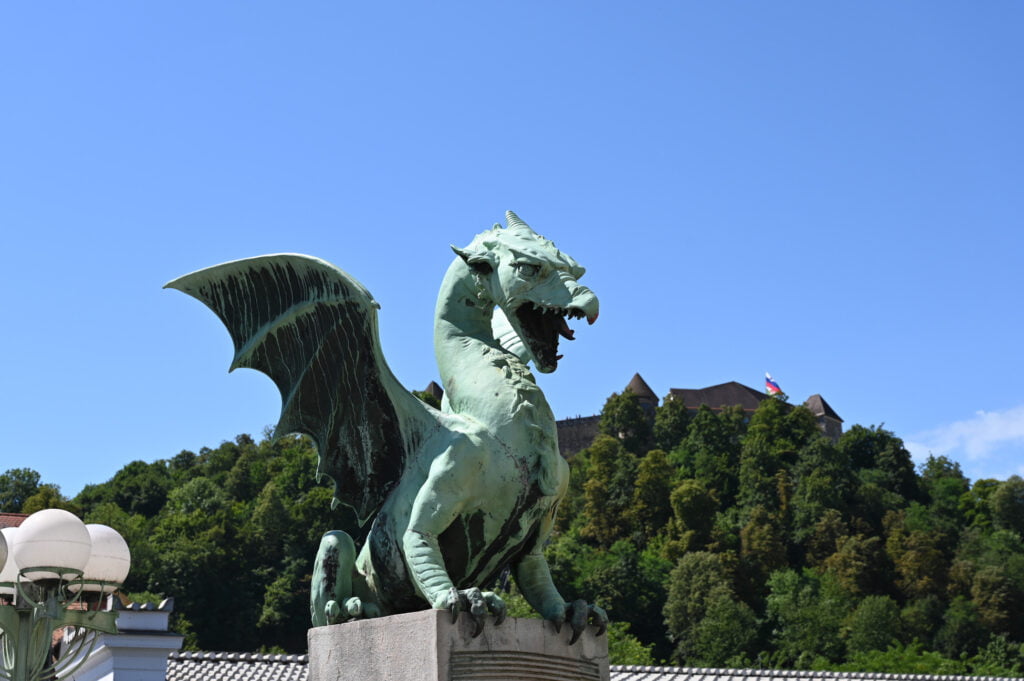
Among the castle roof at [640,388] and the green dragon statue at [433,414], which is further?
the castle roof at [640,388]

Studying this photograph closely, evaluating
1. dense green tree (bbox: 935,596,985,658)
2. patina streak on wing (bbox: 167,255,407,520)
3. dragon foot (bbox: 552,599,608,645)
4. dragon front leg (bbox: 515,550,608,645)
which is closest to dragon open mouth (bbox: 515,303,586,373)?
patina streak on wing (bbox: 167,255,407,520)

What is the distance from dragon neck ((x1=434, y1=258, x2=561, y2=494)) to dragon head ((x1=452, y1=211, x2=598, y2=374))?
149 mm

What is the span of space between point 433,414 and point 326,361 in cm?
66

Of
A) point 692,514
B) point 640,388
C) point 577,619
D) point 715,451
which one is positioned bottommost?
point 577,619

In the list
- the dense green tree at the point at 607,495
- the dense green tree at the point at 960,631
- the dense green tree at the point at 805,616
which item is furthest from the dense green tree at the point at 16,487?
the dense green tree at the point at 960,631

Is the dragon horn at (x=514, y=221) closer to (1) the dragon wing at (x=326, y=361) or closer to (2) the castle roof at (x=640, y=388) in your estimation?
(1) the dragon wing at (x=326, y=361)

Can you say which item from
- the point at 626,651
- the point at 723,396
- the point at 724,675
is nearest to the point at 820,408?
the point at 723,396

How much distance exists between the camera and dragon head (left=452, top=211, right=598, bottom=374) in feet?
20.6

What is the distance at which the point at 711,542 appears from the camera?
279 feet

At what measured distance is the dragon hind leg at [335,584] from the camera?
6.41 meters

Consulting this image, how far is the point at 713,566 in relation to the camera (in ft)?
255

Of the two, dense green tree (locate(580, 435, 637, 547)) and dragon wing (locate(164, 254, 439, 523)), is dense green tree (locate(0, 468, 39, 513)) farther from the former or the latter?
dragon wing (locate(164, 254, 439, 523))

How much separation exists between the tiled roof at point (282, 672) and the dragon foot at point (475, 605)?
18496 millimetres

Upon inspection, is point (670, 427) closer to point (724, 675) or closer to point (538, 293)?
point (724, 675)
